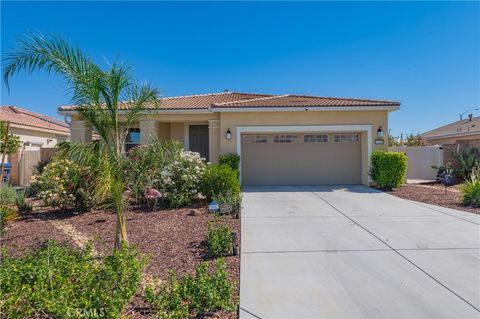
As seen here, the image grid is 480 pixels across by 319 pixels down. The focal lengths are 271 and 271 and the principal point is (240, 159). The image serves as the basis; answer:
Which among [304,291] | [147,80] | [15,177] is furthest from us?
[15,177]

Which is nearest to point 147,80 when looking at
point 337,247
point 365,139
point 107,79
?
point 107,79

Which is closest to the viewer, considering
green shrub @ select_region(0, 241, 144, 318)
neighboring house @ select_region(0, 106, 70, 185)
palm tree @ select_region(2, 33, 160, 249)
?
green shrub @ select_region(0, 241, 144, 318)

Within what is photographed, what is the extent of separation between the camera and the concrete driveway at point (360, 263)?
3246 millimetres

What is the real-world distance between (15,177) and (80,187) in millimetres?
10369

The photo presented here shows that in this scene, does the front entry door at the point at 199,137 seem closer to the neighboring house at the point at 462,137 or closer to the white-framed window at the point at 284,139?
the white-framed window at the point at 284,139

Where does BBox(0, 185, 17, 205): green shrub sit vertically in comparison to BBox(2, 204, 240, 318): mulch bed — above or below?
above

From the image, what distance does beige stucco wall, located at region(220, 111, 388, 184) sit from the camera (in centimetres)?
1233

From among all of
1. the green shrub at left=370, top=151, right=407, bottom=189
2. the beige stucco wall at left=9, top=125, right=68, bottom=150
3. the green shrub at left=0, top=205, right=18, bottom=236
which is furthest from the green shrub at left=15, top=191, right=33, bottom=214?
the green shrub at left=370, top=151, right=407, bottom=189

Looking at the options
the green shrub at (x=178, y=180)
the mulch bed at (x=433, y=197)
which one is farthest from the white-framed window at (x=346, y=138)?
the green shrub at (x=178, y=180)

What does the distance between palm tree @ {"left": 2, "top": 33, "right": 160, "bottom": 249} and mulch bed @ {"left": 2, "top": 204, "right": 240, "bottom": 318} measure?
84 cm

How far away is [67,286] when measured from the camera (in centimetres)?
311

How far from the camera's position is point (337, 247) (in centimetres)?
511

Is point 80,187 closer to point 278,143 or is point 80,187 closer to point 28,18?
point 28,18

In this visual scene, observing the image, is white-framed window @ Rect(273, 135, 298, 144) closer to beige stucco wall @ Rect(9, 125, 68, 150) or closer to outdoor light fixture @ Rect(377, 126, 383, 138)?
outdoor light fixture @ Rect(377, 126, 383, 138)
